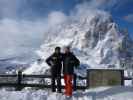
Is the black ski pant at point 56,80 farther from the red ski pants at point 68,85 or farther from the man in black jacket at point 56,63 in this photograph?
A: the red ski pants at point 68,85

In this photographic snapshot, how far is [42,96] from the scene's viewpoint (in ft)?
43.7

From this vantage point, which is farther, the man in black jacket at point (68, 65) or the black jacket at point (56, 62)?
the black jacket at point (56, 62)

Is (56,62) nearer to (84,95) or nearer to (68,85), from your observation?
(68,85)

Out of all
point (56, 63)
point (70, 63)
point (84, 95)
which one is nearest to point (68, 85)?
point (84, 95)

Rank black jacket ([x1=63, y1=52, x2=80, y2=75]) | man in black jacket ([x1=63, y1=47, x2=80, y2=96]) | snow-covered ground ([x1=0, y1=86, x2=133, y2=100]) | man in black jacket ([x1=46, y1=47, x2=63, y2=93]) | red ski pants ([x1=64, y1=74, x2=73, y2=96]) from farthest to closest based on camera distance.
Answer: man in black jacket ([x1=46, y1=47, x2=63, y2=93])
black jacket ([x1=63, y1=52, x2=80, y2=75])
man in black jacket ([x1=63, y1=47, x2=80, y2=96])
red ski pants ([x1=64, y1=74, x2=73, y2=96])
snow-covered ground ([x1=0, y1=86, x2=133, y2=100])

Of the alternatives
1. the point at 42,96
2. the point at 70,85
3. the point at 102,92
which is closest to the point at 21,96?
the point at 42,96

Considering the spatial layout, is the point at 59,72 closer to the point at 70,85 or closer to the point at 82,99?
the point at 70,85

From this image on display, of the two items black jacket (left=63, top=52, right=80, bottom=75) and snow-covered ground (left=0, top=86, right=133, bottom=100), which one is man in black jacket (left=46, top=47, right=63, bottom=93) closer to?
black jacket (left=63, top=52, right=80, bottom=75)

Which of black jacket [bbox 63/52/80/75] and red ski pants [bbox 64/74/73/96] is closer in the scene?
red ski pants [bbox 64/74/73/96]

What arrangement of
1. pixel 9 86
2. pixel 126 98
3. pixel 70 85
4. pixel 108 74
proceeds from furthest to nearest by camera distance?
1. pixel 9 86
2. pixel 108 74
3. pixel 70 85
4. pixel 126 98

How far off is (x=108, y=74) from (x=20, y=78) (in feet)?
14.8

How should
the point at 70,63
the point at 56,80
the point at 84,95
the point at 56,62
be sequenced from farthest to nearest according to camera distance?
the point at 56,80 < the point at 56,62 < the point at 70,63 < the point at 84,95

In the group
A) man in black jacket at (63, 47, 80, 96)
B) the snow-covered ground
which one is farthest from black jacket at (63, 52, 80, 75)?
the snow-covered ground

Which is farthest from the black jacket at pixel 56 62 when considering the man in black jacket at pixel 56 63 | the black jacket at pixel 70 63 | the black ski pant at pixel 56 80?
the black jacket at pixel 70 63
